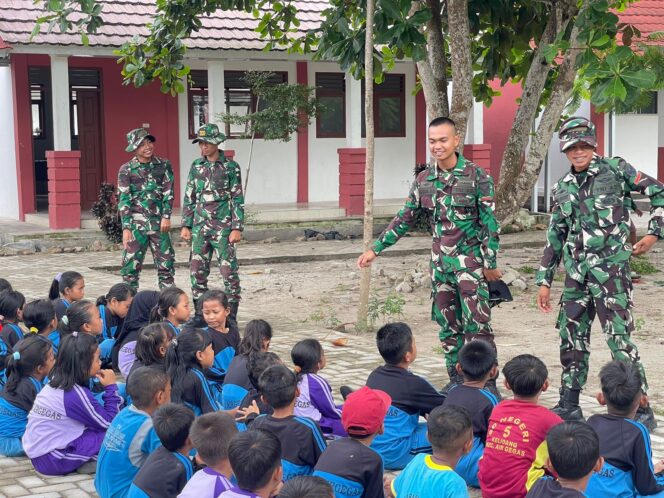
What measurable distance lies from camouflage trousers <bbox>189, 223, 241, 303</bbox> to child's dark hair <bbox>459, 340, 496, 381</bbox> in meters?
4.23

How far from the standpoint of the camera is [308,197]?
62.6 feet

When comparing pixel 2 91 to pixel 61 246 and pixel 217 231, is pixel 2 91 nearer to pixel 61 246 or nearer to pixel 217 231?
pixel 61 246

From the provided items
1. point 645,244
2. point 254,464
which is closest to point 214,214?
point 645,244

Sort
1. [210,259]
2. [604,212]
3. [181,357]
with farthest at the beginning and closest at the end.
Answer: [210,259] → [604,212] → [181,357]

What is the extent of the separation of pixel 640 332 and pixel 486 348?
417cm

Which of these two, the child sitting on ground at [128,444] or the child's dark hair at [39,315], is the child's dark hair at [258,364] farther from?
the child's dark hair at [39,315]

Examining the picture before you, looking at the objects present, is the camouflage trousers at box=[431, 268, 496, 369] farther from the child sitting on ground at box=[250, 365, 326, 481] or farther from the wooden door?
the wooden door

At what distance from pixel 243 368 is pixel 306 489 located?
8.20 ft

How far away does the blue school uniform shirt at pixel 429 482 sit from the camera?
3.88 metres

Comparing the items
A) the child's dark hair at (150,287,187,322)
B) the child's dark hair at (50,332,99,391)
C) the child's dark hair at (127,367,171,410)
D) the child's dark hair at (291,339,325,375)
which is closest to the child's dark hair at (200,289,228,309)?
the child's dark hair at (150,287,187,322)

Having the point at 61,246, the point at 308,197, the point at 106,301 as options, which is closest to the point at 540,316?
the point at 106,301

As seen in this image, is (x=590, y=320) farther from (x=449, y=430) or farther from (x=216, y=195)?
(x=216, y=195)

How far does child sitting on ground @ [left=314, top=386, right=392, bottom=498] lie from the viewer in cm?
422

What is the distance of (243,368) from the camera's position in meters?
5.73
